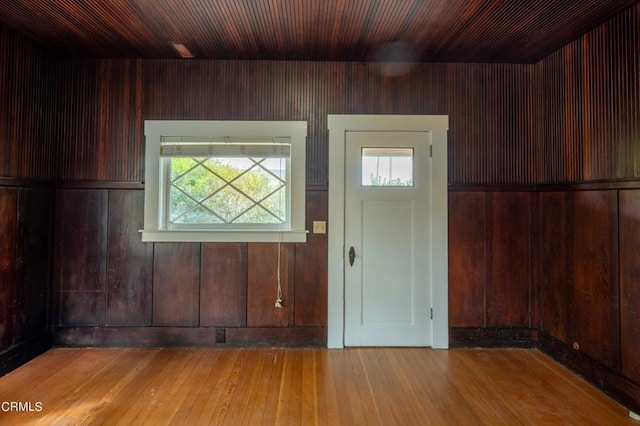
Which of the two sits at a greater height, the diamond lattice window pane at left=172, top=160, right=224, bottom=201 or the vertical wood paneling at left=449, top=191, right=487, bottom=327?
the diamond lattice window pane at left=172, top=160, right=224, bottom=201

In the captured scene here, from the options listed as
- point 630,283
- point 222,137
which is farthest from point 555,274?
point 222,137

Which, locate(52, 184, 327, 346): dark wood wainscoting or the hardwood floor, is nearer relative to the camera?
the hardwood floor

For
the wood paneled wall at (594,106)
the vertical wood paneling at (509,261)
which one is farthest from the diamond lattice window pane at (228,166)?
the wood paneled wall at (594,106)

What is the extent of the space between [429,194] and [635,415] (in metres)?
2.05

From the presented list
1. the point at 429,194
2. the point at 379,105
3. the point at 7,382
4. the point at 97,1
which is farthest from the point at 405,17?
the point at 7,382

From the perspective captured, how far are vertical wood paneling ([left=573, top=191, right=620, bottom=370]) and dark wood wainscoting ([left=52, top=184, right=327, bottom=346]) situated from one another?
2059 millimetres

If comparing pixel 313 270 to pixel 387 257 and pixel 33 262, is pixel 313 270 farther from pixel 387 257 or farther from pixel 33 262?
pixel 33 262

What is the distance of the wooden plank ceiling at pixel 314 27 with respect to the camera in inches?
95.0

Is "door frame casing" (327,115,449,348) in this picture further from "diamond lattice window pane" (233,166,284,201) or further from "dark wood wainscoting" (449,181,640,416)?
"diamond lattice window pane" (233,166,284,201)

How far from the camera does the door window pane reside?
3.36 m

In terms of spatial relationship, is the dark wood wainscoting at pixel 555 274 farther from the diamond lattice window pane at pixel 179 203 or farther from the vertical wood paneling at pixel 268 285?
the diamond lattice window pane at pixel 179 203

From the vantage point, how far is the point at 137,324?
3.27 metres

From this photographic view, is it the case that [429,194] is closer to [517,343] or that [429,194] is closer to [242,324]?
[517,343]

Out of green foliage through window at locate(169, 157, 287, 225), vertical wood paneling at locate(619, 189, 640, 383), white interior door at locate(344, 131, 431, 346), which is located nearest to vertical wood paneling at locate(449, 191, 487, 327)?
white interior door at locate(344, 131, 431, 346)
